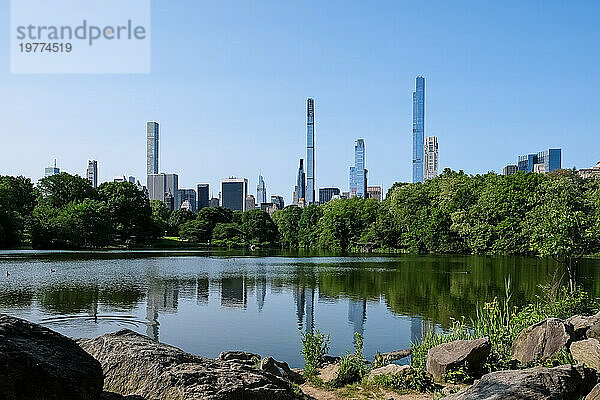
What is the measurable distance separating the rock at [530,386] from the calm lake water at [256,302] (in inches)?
241

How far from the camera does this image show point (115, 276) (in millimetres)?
29016

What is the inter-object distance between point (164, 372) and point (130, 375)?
416 mm

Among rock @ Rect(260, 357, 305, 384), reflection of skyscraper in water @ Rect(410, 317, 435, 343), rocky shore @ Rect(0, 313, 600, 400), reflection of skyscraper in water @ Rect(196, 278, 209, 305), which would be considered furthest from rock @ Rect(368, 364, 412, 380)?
reflection of skyscraper in water @ Rect(196, 278, 209, 305)

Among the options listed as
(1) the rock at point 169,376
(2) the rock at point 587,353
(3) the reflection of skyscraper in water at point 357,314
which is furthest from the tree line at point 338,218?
(1) the rock at point 169,376

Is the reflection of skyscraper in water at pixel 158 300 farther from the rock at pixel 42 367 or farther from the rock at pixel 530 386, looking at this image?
the rock at pixel 530 386

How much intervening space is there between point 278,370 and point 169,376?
138 inches

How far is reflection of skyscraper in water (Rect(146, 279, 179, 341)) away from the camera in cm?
1579

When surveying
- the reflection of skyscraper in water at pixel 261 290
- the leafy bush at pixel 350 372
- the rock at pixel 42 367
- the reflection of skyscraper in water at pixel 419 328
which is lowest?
the reflection of skyscraper in water at pixel 261 290

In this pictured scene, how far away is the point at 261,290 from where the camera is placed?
80.7ft

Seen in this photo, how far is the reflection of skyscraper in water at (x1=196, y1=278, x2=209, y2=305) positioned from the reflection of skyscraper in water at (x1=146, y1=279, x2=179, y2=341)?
867 millimetres

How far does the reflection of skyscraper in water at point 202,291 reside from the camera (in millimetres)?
21189

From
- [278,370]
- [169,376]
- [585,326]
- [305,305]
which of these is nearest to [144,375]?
[169,376]

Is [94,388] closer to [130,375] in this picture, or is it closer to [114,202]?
[130,375]

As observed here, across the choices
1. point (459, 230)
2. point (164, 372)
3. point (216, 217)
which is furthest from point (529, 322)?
point (216, 217)
